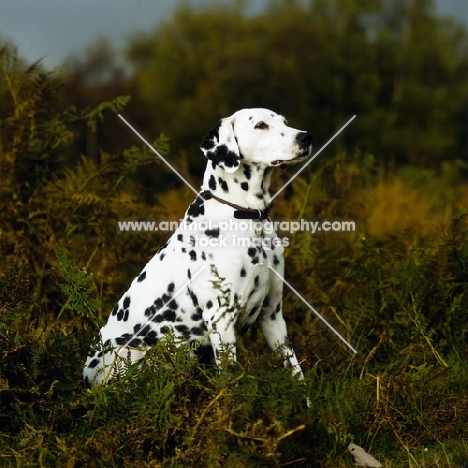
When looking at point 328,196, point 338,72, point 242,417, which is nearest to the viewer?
point 242,417

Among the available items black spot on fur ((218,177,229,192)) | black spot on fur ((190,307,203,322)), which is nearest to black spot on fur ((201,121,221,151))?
black spot on fur ((218,177,229,192))

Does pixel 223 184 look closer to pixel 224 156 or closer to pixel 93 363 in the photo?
pixel 224 156

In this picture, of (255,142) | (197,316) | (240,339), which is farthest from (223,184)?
(240,339)

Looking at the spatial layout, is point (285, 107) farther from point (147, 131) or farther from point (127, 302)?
point (127, 302)

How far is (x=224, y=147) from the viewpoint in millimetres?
5094

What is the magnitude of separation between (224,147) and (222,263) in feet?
2.39

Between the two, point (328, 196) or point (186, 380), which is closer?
point (186, 380)

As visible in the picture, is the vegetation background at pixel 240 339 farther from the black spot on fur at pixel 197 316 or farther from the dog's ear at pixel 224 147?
the dog's ear at pixel 224 147

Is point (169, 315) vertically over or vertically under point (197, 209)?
under

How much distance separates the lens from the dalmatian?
497cm

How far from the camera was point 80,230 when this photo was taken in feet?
23.4

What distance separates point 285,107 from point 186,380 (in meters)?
21.8

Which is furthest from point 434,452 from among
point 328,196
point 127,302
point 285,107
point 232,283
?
point 285,107

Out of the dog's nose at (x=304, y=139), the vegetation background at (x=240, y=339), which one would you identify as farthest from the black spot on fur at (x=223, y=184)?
the vegetation background at (x=240, y=339)
